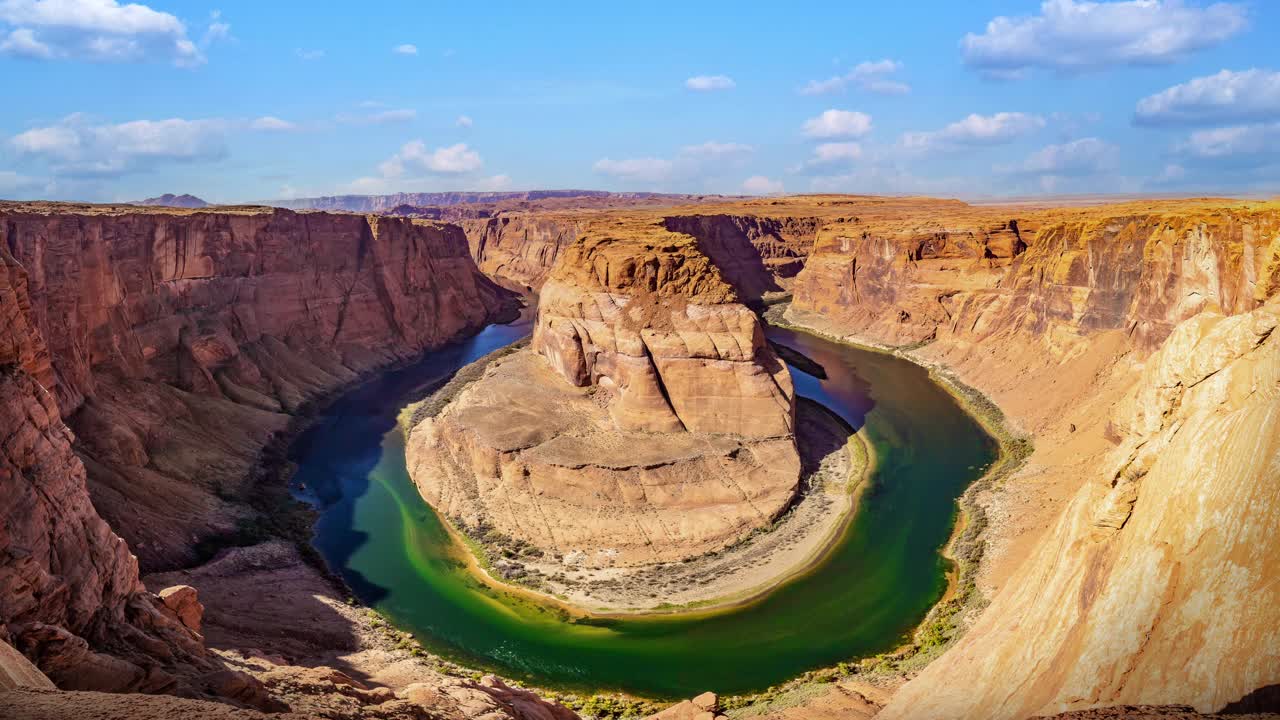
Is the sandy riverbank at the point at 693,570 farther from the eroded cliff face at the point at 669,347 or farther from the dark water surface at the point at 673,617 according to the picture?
the eroded cliff face at the point at 669,347

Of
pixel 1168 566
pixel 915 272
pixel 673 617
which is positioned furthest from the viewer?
pixel 915 272

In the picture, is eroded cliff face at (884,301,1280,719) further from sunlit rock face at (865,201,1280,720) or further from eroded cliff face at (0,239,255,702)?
eroded cliff face at (0,239,255,702)

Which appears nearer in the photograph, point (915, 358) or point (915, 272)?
point (915, 358)

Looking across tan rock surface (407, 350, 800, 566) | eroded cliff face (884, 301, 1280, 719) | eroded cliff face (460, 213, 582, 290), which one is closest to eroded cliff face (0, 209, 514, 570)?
tan rock surface (407, 350, 800, 566)

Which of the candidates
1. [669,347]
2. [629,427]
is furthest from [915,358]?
[629,427]

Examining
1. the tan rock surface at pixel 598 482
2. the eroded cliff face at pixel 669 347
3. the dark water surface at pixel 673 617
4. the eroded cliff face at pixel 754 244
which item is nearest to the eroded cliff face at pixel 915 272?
the eroded cliff face at pixel 754 244

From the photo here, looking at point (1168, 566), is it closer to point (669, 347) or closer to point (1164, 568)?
point (1164, 568)
